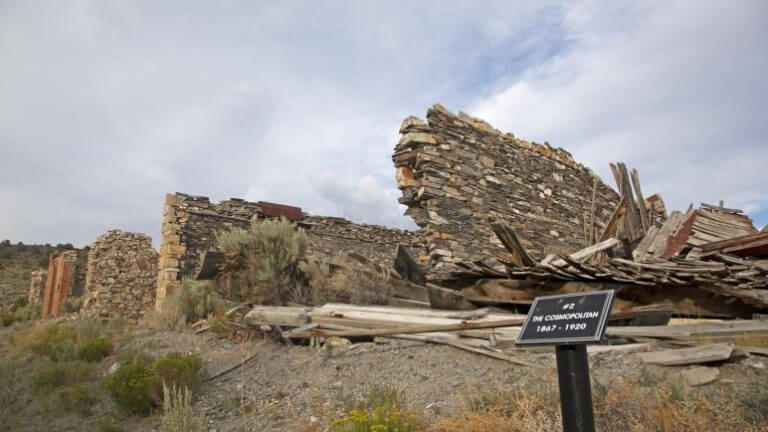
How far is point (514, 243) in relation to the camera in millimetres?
6801

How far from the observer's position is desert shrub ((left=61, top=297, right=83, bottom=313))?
1884 centimetres

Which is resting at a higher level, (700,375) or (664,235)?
(664,235)

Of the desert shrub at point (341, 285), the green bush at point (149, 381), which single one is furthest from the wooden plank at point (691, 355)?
the green bush at point (149, 381)

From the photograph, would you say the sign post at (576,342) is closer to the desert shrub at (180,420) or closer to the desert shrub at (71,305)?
the desert shrub at (180,420)

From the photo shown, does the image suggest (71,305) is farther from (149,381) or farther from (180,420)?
(180,420)

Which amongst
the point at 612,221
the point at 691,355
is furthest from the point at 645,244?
the point at 691,355

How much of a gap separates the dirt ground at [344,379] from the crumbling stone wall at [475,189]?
223 cm

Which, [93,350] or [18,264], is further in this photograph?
[18,264]

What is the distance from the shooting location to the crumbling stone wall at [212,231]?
13039mm

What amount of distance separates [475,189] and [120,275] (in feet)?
40.4

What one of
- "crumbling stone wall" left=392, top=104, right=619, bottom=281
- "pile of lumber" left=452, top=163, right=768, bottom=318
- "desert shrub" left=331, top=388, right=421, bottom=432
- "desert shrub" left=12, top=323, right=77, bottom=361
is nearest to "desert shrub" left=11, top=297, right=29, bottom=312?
"desert shrub" left=12, top=323, right=77, bottom=361

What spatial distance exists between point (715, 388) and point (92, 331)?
1099 cm

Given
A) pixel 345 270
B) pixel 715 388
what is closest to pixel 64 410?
pixel 345 270

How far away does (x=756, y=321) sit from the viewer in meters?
5.55
